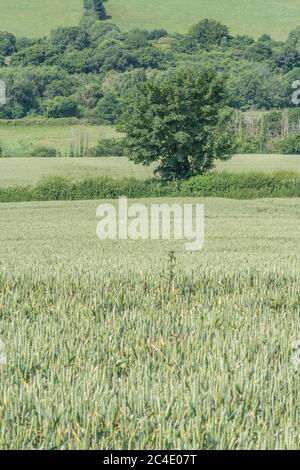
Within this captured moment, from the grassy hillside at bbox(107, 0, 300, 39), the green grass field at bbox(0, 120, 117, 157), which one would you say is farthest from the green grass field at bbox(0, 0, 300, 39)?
the green grass field at bbox(0, 120, 117, 157)

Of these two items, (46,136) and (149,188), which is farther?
(46,136)

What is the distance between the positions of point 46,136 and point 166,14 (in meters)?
104

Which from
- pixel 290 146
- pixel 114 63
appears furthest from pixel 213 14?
pixel 290 146

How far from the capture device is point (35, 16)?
179 meters

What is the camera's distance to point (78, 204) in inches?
1657

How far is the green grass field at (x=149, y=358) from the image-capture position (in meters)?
4.41

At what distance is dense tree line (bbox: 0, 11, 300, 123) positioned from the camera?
354ft

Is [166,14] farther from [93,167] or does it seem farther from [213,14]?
[93,167]

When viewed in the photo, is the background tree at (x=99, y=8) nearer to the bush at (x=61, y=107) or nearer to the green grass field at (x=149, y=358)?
the bush at (x=61, y=107)

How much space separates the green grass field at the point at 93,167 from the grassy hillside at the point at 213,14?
105812 millimetres

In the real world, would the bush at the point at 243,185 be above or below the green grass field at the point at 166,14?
below

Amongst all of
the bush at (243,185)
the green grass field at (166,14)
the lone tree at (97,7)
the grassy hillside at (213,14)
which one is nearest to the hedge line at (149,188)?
the bush at (243,185)

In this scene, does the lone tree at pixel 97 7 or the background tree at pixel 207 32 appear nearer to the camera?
the background tree at pixel 207 32
